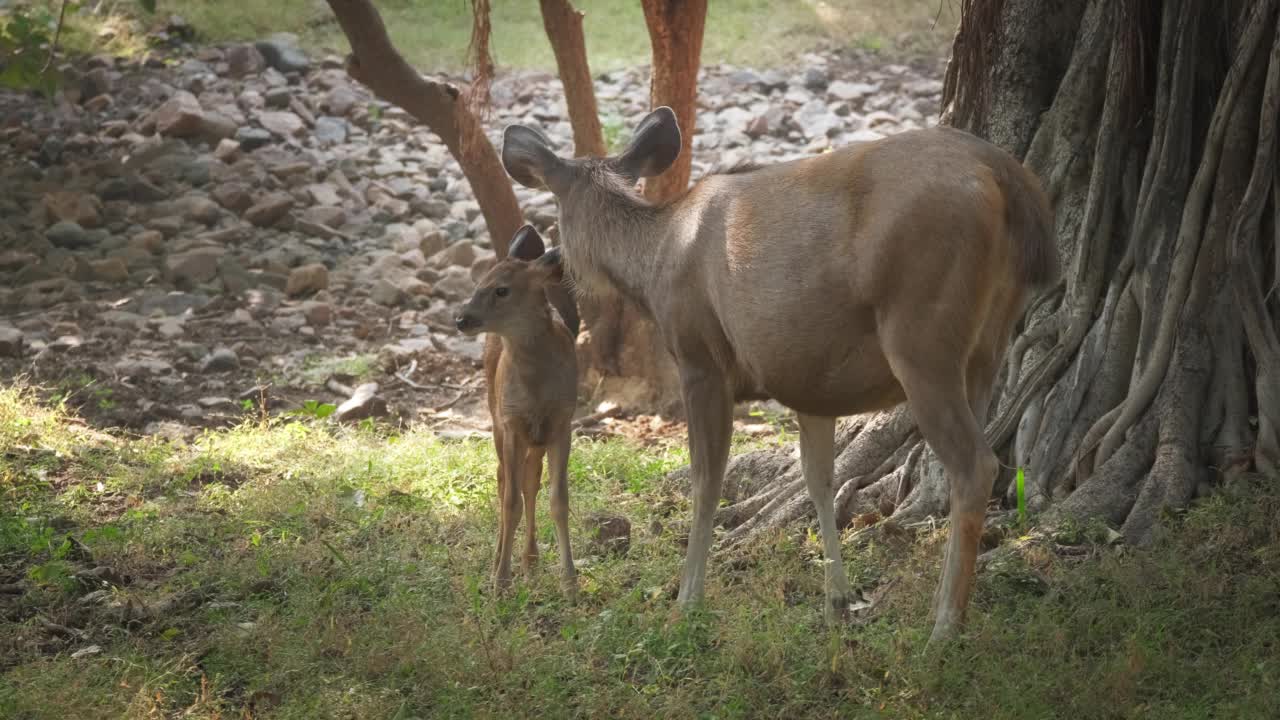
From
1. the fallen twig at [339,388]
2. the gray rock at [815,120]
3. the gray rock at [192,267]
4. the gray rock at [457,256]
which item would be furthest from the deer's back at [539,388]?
the gray rock at [815,120]

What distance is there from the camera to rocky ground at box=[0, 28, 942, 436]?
11.1 meters

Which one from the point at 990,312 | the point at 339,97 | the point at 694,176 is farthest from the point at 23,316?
the point at 990,312

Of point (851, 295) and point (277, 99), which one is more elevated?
point (851, 295)

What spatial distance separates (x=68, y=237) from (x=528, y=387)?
28.9 feet

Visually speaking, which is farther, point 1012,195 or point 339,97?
point 339,97

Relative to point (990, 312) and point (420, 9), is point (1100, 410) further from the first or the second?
point (420, 9)

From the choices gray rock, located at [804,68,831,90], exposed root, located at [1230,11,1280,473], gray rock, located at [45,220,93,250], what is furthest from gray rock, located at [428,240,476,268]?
exposed root, located at [1230,11,1280,473]

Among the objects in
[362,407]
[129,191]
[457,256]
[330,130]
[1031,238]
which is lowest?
[362,407]

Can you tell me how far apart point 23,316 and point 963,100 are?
8.91 metres

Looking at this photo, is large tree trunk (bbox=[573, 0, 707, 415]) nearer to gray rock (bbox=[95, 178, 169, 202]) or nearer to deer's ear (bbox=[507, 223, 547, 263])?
deer's ear (bbox=[507, 223, 547, 263])

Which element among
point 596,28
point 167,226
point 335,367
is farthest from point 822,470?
point 596,28

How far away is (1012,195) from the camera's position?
16.5ft

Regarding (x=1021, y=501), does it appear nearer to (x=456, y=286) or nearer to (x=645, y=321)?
(x=645, y=321)

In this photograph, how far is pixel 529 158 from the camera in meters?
6.71
